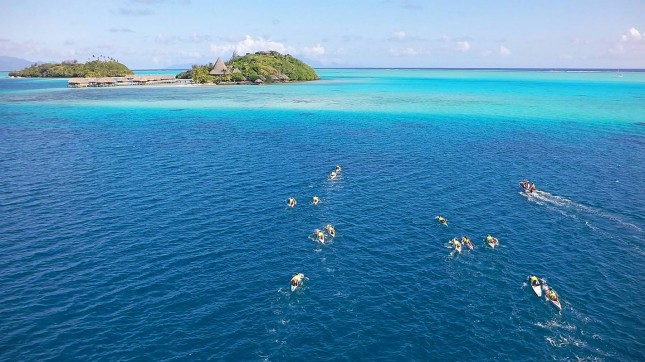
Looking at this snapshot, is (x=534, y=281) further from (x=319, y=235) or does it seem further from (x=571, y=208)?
(x=571, y=208)

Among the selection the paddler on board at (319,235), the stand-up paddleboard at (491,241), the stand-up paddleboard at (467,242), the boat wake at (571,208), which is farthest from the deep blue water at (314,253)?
the paddler on board at (319,235)

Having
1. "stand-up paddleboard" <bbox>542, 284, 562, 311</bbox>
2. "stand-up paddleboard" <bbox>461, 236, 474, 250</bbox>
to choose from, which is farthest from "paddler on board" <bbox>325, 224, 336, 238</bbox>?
"stand-up paddleboard" <bbox>542, 284, 562, 311</bbox>

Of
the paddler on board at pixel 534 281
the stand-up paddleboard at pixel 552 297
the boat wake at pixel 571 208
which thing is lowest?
the stand-up paddleboard at pixel 552 297

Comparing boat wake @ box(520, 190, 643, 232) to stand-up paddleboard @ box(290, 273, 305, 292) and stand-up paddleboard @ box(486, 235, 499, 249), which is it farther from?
stand-up paddleboard @ box(290, 273, 305, 292)

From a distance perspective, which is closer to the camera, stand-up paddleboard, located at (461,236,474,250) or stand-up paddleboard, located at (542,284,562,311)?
stand-up paddleboard, located at (542,284,562,311)

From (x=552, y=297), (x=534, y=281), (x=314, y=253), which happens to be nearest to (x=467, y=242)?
(x=534, y=281)

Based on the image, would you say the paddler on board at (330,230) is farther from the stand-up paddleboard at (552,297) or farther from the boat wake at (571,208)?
the boat wake at (571,208)
